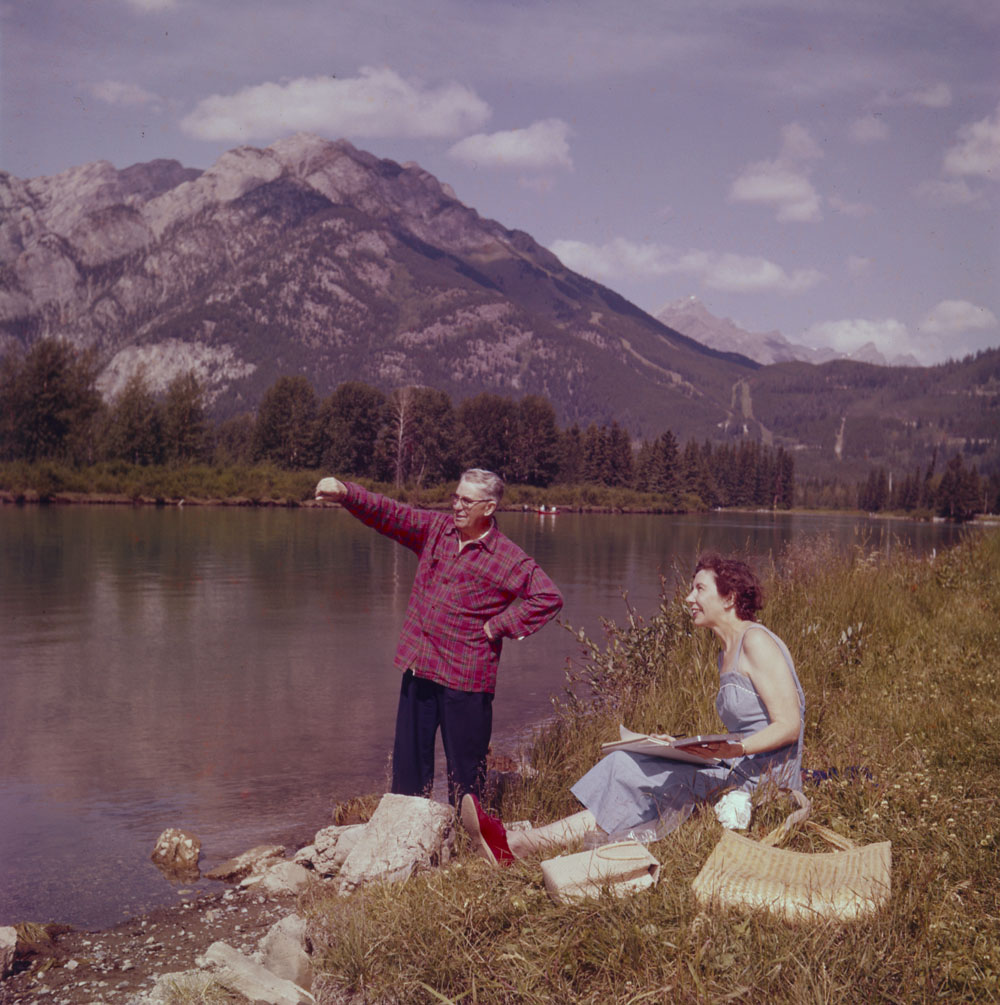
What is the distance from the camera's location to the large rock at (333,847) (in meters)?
6.25

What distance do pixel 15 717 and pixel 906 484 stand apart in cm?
18904

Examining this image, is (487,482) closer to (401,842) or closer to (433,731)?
(433,731)

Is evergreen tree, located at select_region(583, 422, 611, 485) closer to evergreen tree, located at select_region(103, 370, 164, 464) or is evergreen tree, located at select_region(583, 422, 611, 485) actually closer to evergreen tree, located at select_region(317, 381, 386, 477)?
evergreen tree, located at select_region(317, 381, 386, 477)

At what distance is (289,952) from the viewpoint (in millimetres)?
5023

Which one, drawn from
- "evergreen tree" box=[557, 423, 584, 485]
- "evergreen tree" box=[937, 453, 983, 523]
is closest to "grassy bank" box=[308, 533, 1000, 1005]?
"evergreen tree" box=[557, 423, 584, 485]

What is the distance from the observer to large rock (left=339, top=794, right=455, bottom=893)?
527 centimetres

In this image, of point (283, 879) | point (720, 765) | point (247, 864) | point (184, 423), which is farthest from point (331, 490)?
point (184, 423)

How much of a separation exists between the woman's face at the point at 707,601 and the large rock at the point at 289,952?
2516mm

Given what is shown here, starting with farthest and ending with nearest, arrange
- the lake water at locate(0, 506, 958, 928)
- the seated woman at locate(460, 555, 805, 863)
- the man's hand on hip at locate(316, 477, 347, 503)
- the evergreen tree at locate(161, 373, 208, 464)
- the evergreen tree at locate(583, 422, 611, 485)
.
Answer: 1. the evergreen tree at locate(583, 422, 611, 485)
2. the evergreen tree at locate(161, 373, 208, 464)
3. the lake water at locate(0, 506, 958, 928)
4. the man's hand on hip at locate(316, 477, 347, 503)
5. the seated woman at locate(460, 555, 805, 863)

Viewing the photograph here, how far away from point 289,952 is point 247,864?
8.75 feet

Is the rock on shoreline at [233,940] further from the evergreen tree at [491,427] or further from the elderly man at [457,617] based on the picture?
the evergreen tree at [491,427]

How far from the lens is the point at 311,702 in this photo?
14406 millimetres

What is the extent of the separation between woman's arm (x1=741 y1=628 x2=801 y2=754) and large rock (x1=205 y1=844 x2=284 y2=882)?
13.8 feet

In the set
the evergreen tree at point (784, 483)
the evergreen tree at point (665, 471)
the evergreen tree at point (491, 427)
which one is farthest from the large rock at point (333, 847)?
the evergreen tree at point (784, 483)
